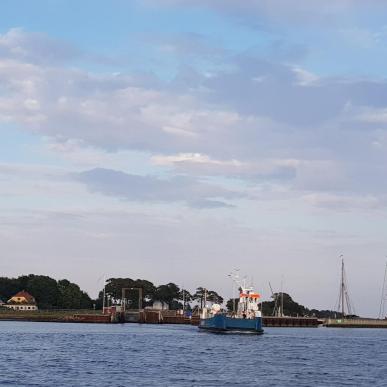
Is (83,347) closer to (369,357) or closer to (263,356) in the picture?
(263,356)

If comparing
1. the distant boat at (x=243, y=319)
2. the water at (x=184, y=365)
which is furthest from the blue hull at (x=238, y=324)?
the water at (x=184, y=365)

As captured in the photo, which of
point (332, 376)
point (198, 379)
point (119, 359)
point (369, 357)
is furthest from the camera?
point (369, 357)

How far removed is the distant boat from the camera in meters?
147

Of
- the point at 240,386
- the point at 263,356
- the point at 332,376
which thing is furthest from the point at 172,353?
the point at 240,386

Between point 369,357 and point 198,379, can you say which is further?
point 369,357

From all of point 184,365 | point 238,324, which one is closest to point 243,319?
point 238,324

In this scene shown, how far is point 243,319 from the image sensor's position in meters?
146

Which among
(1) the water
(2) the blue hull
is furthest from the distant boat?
(1) the water

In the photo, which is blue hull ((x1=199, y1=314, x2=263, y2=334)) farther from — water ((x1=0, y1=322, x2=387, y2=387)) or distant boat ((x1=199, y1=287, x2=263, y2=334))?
water ((x1=0, y1=322, x2=387, y2=387))

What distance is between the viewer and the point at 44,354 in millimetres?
99000

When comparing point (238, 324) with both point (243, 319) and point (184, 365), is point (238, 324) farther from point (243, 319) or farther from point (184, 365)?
point (184, 365)

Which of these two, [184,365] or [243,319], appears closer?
[184,365]

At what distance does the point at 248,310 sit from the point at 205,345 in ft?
107

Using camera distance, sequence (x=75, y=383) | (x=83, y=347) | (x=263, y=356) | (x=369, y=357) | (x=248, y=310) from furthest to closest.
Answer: (x=248, y=310), (x=83, y=347), (x=369, y=357), (x=263, y=356), (x=75, y=383)
